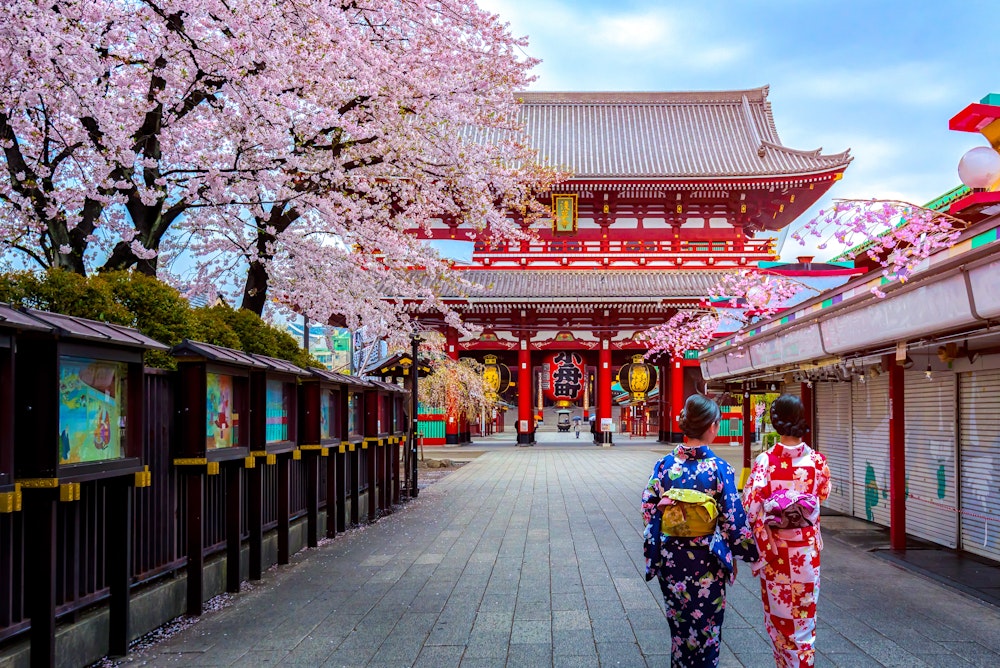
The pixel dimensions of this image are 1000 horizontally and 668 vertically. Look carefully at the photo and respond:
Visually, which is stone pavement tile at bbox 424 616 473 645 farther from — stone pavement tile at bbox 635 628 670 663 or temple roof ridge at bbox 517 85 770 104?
temple roof ridge at bbox 517 85 770 104

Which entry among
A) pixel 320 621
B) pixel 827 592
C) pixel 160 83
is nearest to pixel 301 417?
pixel 320 621

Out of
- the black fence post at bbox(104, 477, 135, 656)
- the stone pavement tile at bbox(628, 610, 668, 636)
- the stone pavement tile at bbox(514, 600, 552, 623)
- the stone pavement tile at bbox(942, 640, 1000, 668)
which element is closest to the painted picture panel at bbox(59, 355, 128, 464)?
the black fence post at bbox(104, 477, 135, 656)

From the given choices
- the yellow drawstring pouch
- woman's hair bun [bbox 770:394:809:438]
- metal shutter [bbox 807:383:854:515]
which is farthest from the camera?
metal shutter [bbox 807:383:854:515]

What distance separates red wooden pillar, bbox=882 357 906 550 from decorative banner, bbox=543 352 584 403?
2159cm

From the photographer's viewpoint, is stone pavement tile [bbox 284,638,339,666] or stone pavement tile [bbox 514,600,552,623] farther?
stone pavement tile [bbox 514,600,552,623]

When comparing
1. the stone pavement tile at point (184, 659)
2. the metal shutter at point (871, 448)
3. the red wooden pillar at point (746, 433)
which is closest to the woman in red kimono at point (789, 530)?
the stone pavement tile at point (184, 659)

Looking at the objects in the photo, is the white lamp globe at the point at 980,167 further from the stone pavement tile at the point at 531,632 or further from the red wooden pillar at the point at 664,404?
the red wooden pillar at the point at 664,404

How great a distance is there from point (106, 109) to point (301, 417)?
12.7 ft

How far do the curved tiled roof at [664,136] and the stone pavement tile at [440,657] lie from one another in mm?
26080

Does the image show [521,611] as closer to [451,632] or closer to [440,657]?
[451,632]

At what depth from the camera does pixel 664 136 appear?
113 feet

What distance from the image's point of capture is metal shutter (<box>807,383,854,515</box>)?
1189 centimetres

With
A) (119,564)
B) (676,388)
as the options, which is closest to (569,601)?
(119,564)

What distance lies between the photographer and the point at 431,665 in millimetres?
4988
